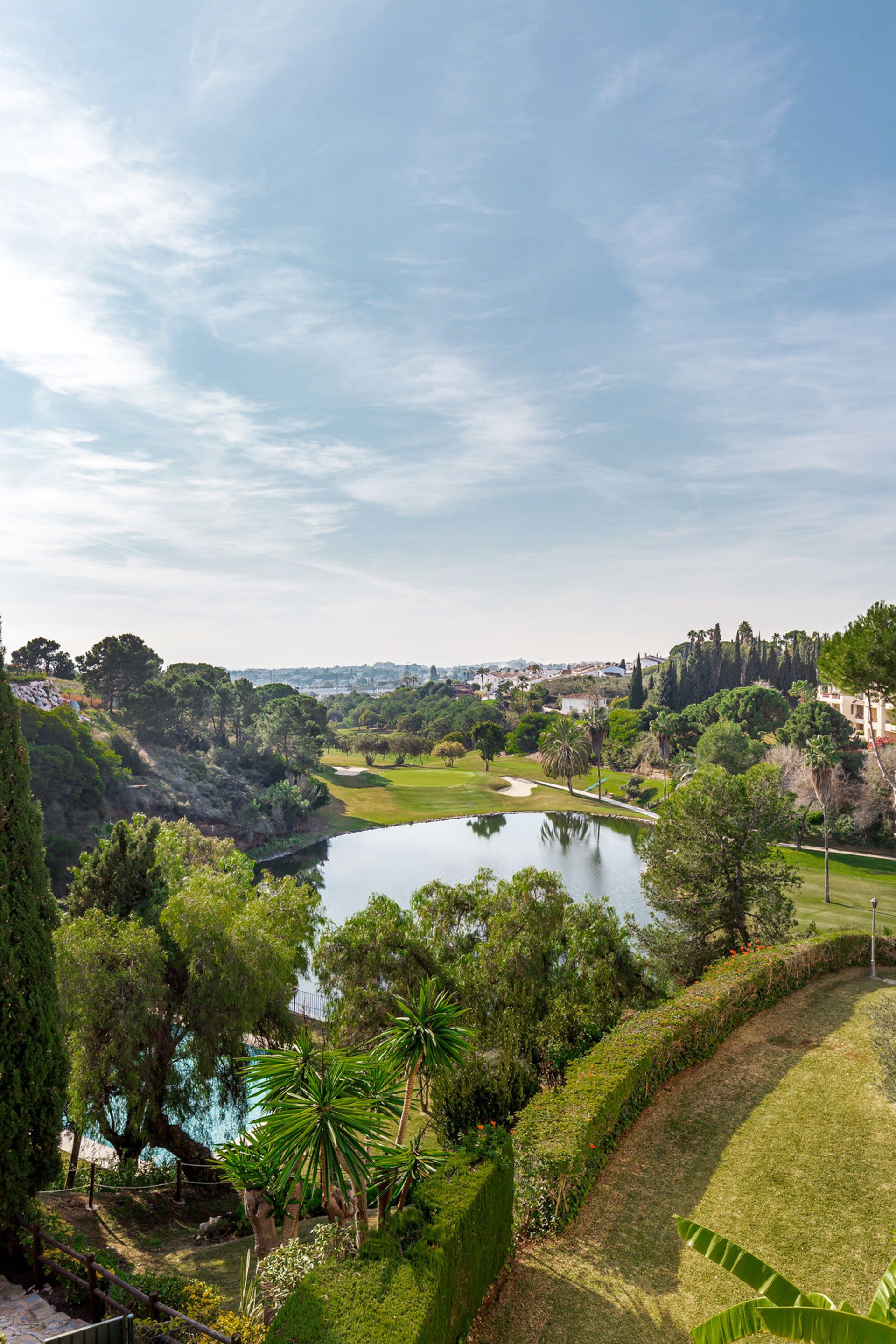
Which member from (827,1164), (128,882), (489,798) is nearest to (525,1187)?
(827,1164)

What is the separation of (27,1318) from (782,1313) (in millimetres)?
7408

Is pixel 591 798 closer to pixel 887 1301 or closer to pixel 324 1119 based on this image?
pixel 324 1119

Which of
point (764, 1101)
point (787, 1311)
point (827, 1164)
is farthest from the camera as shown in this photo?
point (764, 1101)

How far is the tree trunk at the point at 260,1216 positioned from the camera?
8.23m

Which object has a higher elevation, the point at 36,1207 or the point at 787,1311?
the point at 787,1311

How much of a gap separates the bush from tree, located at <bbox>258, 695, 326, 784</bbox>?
2282 inches

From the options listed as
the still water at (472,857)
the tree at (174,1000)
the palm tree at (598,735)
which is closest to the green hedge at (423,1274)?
the tree at (174,1000)

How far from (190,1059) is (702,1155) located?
994 cm

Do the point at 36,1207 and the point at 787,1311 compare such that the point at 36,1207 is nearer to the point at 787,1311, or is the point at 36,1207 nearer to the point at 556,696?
the point at 787,1311

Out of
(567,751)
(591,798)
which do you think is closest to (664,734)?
(591,798)

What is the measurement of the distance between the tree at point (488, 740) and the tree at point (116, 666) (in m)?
36.7

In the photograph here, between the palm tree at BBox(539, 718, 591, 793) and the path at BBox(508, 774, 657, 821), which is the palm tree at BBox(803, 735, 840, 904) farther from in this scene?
the palm tree at BBox(539, 718, 591, 793)

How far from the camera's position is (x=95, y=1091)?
13031 millimetres

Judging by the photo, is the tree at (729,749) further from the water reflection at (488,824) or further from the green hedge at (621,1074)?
the green hedge at (621,1074)
